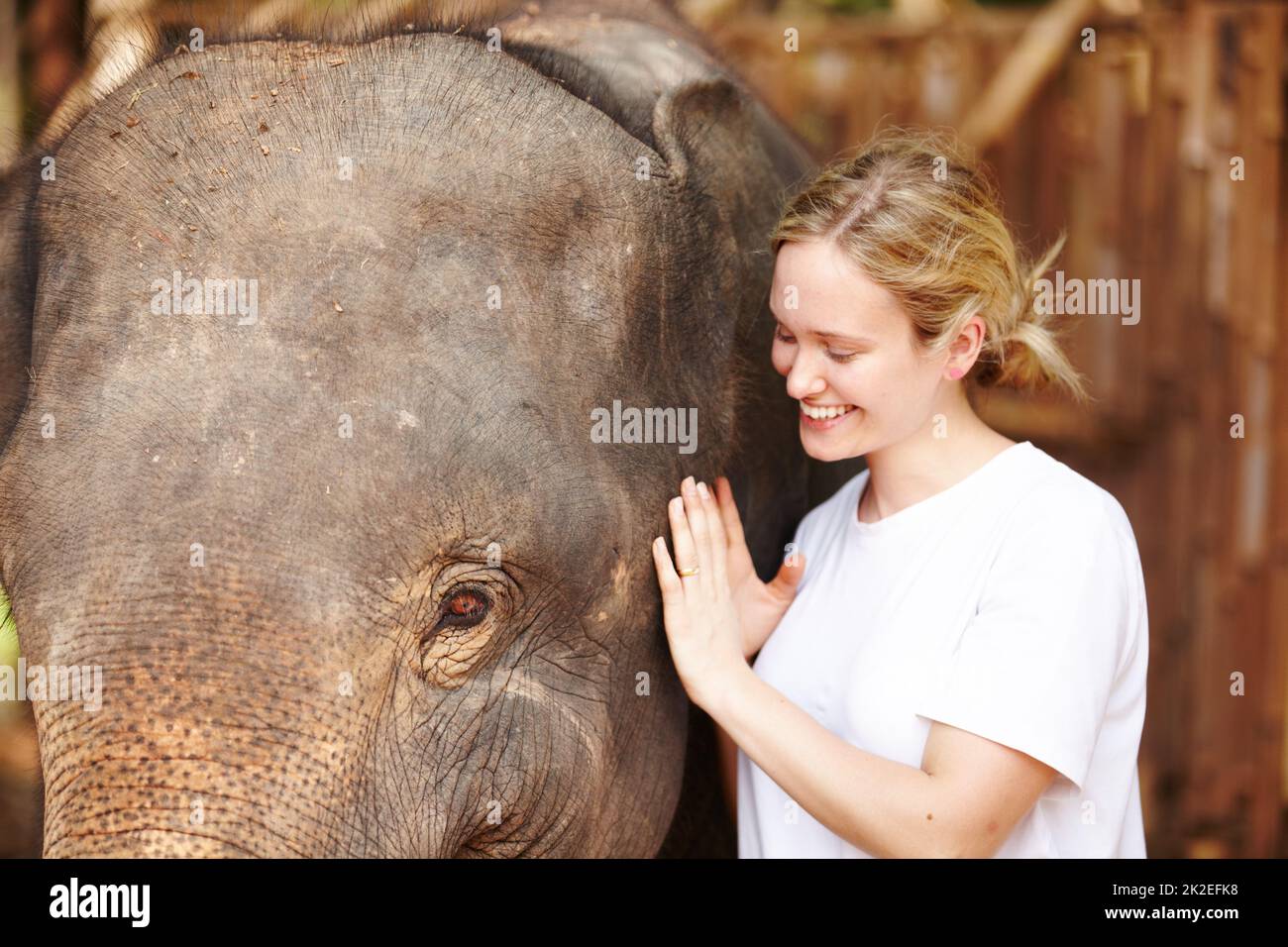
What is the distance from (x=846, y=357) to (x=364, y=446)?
2.39 ft

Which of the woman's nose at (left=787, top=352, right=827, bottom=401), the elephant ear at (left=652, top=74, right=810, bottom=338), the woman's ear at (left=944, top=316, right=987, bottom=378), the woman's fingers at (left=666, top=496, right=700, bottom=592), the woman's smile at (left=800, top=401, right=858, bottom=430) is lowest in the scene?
the woman's fingers at (left=666, top=496, right=700, bottom=592)

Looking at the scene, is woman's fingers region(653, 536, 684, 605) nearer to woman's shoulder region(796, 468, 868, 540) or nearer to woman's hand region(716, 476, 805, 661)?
woman's hand region(716, 476, 805, 661)

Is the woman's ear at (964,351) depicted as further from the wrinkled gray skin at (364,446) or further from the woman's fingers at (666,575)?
the woman's fingers at (666,575)

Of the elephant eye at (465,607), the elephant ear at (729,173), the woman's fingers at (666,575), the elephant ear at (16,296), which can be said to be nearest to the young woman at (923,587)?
the woman's fingers at (666,575)

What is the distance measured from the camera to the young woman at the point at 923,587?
1851mm

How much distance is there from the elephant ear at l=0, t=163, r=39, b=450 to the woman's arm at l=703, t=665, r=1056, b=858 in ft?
3.99

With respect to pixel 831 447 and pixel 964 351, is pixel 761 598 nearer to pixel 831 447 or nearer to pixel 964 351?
pixel 831 447

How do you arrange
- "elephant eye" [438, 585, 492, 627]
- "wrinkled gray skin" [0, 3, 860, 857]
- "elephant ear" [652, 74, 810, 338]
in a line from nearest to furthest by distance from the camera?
1. "wrinkled gray skin" [0, 3, 860, 857]
2. "elephant eye" [438, 585, 492, 627]
3. "elephant ear" [652, 74, 810, 338]

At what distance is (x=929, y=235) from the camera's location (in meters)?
1.98

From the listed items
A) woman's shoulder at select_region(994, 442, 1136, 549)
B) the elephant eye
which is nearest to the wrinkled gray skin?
the elephant eye

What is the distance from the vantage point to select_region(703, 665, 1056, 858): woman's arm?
1.84 m
